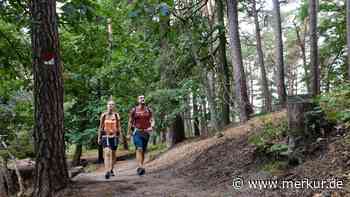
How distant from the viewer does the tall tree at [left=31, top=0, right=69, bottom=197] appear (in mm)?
6559

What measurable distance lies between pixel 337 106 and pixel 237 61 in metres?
5.60

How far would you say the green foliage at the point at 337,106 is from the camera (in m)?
6.61

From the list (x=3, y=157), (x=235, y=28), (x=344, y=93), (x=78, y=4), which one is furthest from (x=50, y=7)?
(x=235, y=28)

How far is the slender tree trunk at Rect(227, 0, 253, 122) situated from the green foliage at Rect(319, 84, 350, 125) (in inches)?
187

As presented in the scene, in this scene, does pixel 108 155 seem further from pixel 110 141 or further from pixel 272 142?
pixel 272 142

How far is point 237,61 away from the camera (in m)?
12.6

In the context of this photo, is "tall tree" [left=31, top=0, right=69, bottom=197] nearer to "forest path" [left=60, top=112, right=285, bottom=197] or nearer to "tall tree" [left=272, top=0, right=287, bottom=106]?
"forest path" [left=60, top=112, right=285, bottom=197]

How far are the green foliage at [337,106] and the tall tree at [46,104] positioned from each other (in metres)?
4.54

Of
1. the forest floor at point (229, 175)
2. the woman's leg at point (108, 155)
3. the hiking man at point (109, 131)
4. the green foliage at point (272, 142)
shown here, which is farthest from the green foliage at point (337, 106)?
the woman's leg at point (108, 155)

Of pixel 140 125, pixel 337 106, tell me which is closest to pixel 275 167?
pixel 337 106

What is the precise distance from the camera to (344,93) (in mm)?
7836

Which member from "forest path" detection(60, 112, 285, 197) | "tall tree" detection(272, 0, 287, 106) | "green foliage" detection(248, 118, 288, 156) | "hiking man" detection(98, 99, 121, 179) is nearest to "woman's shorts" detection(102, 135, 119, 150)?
"hiking man" detection(98, 99, 121, 179)

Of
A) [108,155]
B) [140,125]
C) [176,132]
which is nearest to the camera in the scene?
[108,155]

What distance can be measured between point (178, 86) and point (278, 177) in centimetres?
871
